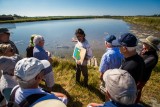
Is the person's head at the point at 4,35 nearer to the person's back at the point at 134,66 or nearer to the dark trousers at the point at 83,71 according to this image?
the dark trousers at the point at 83,71

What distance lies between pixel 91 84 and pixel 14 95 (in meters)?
4.31

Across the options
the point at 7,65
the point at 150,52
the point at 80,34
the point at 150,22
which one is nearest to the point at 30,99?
the point at 7,65

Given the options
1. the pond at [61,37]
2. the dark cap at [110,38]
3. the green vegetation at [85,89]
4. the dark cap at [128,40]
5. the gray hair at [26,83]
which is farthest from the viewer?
the pond at [61,37]

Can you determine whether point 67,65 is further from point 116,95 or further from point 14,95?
point 116,95

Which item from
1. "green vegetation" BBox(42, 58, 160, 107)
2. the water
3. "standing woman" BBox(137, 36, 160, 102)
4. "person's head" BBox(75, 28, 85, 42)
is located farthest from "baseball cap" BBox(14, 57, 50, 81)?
the water

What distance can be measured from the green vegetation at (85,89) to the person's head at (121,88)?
3628 mm

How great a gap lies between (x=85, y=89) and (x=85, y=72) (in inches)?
21.2

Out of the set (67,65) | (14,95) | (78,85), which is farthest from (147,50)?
(67,65)

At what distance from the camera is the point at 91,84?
6805mm

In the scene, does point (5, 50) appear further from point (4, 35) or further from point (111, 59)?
point (111, 59)

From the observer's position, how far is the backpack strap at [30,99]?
2.38 metres

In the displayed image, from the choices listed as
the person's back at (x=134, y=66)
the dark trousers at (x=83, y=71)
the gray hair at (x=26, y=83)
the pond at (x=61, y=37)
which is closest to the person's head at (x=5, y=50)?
the gray hair at (x=26, y=83)

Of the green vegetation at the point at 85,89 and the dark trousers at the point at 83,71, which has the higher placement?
the dark trousers at the point at 83,71

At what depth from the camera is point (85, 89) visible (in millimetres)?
6500
